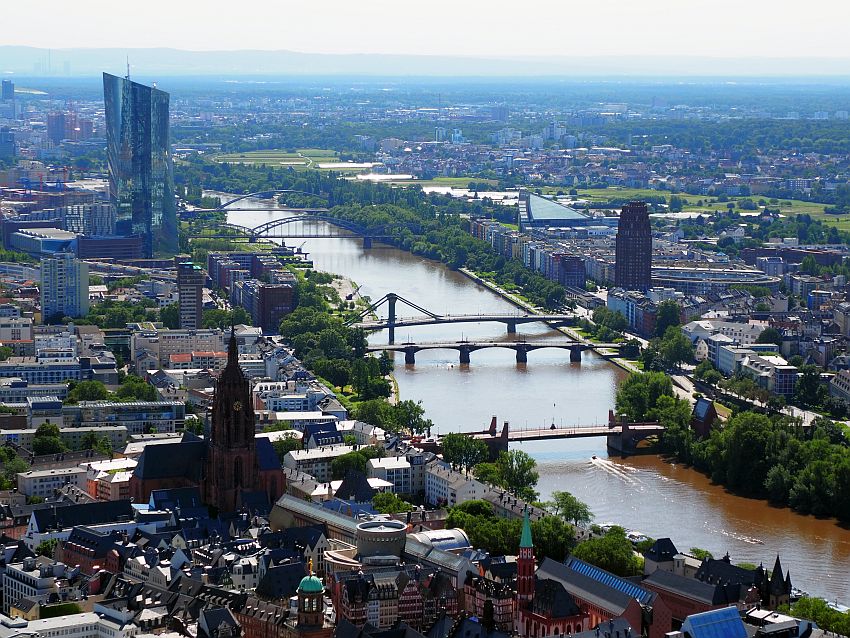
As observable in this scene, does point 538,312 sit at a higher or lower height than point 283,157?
higher

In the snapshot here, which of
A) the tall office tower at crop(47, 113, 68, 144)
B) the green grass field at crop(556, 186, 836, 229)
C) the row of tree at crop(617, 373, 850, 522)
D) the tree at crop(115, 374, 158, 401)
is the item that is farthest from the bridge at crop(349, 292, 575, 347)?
the tall office tower at crop(47, 113, 68, 144)

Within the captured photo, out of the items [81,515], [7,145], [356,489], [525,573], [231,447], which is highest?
[525,573]

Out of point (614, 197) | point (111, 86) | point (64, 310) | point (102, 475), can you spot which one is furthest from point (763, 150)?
point (102, 475)

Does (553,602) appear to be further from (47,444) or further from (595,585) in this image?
(47,444)

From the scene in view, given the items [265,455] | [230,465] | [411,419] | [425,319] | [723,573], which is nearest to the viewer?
[723,573]

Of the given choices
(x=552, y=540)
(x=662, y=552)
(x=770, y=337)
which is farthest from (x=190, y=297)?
(x=662, y=552)

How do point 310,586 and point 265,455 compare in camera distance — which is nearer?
point 310,586

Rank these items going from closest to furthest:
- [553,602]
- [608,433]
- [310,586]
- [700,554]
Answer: [310,586]
[553,602]
[700,554]
[608,433]
